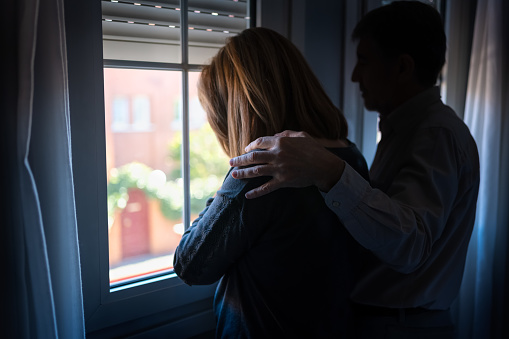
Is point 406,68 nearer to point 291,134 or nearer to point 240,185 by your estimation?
point 291,134

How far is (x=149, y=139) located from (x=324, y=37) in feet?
2.57

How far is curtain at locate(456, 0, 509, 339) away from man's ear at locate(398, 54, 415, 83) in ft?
2.20

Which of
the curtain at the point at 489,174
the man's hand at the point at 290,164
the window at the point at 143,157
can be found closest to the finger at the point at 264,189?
the man's hand at the point at 290,164

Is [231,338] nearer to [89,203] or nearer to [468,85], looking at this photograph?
[89,203]

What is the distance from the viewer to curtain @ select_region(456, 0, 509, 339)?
5.18 feet

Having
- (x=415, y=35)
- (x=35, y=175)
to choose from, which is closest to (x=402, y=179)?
(x=415, y=35)

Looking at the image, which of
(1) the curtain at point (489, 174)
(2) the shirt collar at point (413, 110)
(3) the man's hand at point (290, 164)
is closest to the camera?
(3) the man's hand at point (290, 164)

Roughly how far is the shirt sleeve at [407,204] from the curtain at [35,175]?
23.7 inches

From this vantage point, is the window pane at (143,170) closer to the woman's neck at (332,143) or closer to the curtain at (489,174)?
the woman's neck at (332,143)

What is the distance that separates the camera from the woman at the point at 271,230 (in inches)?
32.3

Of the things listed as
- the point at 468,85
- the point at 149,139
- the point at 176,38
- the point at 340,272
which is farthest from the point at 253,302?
the point at 468,85

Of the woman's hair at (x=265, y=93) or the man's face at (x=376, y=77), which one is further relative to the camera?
the man's face at (x=376, y=77)

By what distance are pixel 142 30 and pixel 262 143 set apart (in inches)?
→ 25.5

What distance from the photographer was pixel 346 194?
2.56 feet
